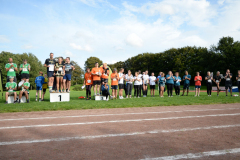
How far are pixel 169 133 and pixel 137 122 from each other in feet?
4.40

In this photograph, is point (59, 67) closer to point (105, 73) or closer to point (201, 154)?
point (105, 73)

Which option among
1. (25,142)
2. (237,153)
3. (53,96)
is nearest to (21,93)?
(53,96)

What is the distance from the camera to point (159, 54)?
6906 cm

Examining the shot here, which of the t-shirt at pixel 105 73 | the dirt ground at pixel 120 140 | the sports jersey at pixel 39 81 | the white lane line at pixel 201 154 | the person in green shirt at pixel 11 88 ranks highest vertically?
the t-shirt at pixel 105 73

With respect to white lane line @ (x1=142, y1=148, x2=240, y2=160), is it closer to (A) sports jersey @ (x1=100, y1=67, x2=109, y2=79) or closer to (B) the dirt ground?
(B) the dirt ground

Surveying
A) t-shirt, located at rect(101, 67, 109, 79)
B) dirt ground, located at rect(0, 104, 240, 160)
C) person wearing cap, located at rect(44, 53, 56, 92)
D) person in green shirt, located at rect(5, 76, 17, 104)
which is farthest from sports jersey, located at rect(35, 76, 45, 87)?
dirt ground, located at rect(0, 104, 240, 160)

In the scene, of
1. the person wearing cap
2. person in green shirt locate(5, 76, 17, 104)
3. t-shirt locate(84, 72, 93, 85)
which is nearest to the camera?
person in green shirt locate(5, 76, 17, 104)

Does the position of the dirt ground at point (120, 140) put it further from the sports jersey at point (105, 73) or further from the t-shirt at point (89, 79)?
the t-shirt at point (89, 79)

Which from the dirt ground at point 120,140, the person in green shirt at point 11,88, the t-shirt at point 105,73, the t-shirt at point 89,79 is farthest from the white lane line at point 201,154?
the t-shirt at point 89,79

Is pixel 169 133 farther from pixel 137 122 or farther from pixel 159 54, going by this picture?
pixel 159 54

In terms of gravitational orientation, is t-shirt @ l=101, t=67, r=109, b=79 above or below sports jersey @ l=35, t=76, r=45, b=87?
above

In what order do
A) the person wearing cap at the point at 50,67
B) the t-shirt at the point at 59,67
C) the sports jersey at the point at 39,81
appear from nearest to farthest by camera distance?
the person wearing cap at the point at 50,67 → the t-shirt at the point at 59,67 → the sports jersey at the point at 39,81

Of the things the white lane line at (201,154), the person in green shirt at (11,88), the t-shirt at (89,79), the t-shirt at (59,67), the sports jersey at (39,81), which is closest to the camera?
the white lane line at (201,154)

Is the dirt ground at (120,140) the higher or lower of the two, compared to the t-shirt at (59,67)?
lower
